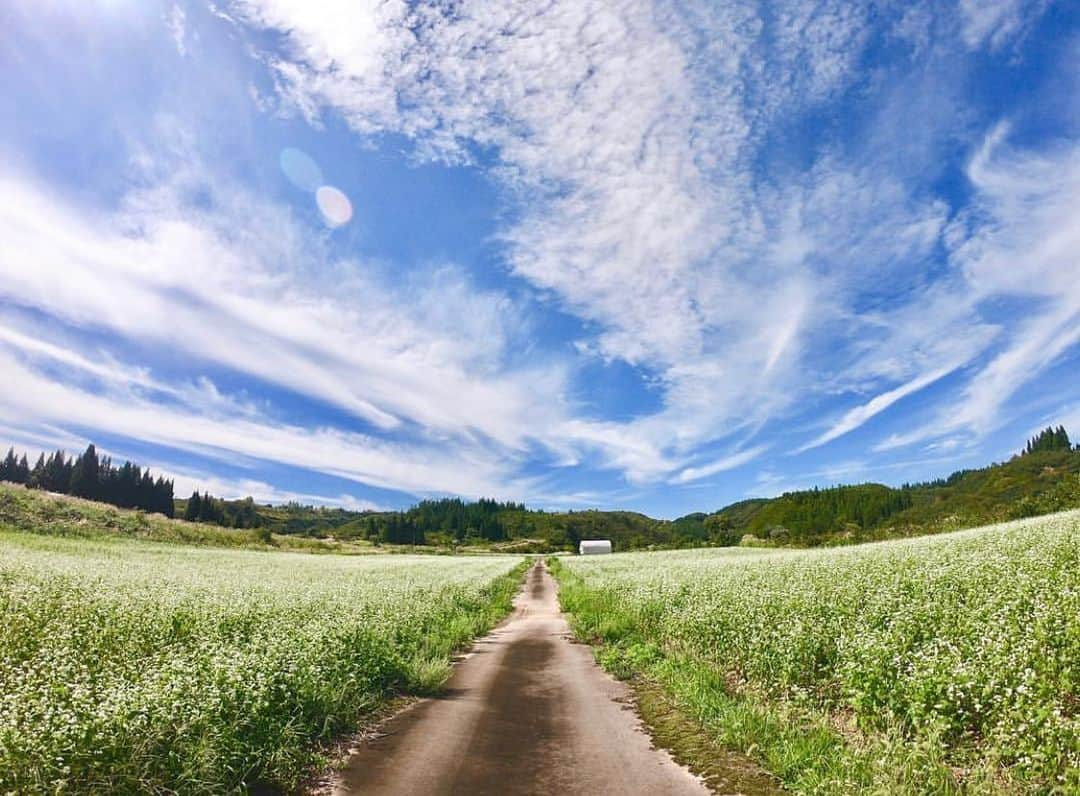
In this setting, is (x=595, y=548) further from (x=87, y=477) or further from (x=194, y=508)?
(x=87, y=477)

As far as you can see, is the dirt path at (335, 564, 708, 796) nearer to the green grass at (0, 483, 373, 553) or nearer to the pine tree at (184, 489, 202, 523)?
the green grass at (0, 483, 373, 553)

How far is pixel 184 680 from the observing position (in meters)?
7.48

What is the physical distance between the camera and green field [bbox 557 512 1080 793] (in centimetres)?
636

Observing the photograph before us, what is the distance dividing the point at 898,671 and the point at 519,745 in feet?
19.3

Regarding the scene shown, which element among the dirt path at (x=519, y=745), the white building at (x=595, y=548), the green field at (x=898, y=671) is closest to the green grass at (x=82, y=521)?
the dirt path at (x=519, y=745)

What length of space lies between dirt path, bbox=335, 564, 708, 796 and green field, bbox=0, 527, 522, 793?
3.30ft

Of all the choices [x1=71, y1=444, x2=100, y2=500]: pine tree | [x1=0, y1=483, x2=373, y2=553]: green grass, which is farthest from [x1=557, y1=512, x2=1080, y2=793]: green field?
[x1=71, y1=444, x2=100, y2=500]: pine tree

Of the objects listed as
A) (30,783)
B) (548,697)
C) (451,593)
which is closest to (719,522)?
(451,593)

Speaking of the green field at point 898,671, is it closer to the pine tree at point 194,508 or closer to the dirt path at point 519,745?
the dirt path at point 519,745

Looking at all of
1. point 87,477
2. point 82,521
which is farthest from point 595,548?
point 87,477

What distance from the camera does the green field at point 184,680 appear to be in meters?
5.86

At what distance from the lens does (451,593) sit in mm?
28641

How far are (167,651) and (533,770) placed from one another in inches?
274

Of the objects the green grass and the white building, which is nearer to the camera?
the green grass
